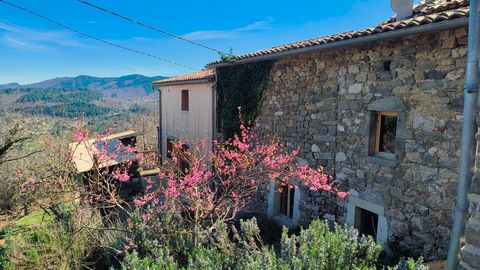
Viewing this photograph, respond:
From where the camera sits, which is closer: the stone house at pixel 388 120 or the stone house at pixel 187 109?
the stone house at pixel 388 120

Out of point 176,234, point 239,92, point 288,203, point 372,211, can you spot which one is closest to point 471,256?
point 372,211

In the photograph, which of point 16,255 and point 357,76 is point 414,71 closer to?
point 357,76

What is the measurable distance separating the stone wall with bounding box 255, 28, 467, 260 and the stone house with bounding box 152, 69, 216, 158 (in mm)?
3788

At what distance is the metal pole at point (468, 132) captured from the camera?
8.68 ft

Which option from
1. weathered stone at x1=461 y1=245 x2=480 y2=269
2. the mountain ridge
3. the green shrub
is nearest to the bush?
the green shrub

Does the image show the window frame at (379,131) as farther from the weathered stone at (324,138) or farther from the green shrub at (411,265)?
the green shrub at (411,265)

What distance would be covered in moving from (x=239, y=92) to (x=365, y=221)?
4808 millimetres

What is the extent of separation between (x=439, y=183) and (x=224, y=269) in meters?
3.38

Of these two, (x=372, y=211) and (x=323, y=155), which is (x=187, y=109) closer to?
(x=323, y=155)

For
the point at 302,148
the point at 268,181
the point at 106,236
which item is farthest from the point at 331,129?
the point at 106,236

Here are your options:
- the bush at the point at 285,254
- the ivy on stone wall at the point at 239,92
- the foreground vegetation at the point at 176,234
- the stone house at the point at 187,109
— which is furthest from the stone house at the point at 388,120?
the stone house at the point at 187,109

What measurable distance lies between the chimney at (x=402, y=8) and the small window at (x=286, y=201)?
4.41 metres

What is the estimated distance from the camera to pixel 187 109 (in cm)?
1271

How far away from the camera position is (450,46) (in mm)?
4379
